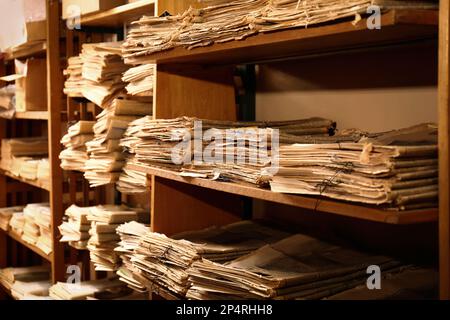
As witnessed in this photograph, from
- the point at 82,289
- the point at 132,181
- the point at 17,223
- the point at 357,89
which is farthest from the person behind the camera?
the point at 17,223

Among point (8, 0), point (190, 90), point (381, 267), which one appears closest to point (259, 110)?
point (190, 90)

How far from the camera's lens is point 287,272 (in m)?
1.55

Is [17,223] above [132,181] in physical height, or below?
below

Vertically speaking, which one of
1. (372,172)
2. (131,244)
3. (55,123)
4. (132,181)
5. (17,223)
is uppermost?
(55,123)

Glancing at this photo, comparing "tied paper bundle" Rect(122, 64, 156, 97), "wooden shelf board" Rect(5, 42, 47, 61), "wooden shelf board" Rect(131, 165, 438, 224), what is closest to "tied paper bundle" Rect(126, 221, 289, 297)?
Answer: "wooden shelf board" Rect(131, 165, 438, 224)

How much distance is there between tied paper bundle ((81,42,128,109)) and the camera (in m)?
2.59

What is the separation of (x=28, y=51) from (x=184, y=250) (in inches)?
83.1

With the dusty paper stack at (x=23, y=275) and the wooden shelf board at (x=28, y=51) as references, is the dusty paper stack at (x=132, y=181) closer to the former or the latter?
the wooden shelf board at (x=28, y=51)

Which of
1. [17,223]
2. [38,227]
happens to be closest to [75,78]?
[38,227]

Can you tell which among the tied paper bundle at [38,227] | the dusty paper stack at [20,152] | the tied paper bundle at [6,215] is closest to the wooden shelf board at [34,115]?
the dusty paper stack at [20,152]

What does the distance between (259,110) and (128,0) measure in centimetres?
108

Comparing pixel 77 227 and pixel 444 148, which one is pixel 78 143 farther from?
pixel 444 148
